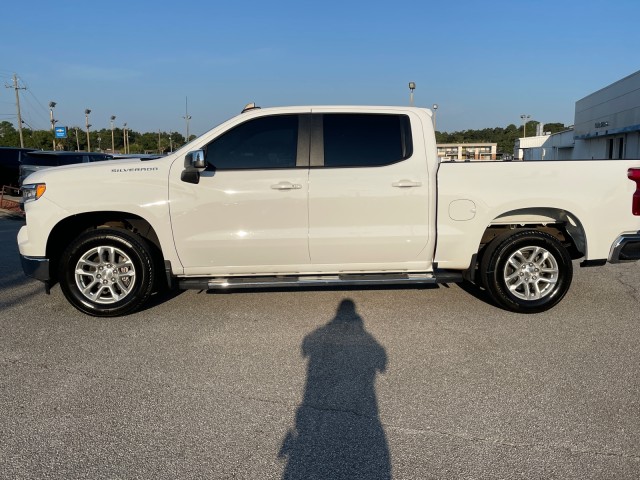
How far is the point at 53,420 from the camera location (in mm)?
3314

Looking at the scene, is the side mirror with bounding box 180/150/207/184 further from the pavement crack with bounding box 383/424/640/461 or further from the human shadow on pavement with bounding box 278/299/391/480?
the pavement crack with bounding box 383/424/640/461

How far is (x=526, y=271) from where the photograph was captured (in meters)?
5.45

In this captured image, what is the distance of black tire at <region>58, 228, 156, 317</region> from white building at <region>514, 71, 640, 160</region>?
3295 cm

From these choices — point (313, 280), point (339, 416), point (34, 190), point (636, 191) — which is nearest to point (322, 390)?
point (339, 416)

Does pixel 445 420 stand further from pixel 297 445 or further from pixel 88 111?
pixel 88 111

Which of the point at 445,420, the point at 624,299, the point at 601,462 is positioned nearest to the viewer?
the point at 601,462

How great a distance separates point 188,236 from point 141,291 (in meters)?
0.75

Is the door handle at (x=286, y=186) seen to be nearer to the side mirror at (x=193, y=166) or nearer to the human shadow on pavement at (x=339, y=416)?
the side mirror at (x=193, y=166)

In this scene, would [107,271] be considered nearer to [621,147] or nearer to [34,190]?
[34,190]

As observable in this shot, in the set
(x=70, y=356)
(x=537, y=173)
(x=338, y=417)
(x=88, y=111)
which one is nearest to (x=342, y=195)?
(x=537, y=173)

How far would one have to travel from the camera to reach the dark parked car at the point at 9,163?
2252 centimetres

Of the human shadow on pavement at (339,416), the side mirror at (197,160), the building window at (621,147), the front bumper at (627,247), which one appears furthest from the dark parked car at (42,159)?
the building window at (621,147)

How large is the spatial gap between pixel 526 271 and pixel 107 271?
4.33m

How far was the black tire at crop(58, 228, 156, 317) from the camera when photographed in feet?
17.2
